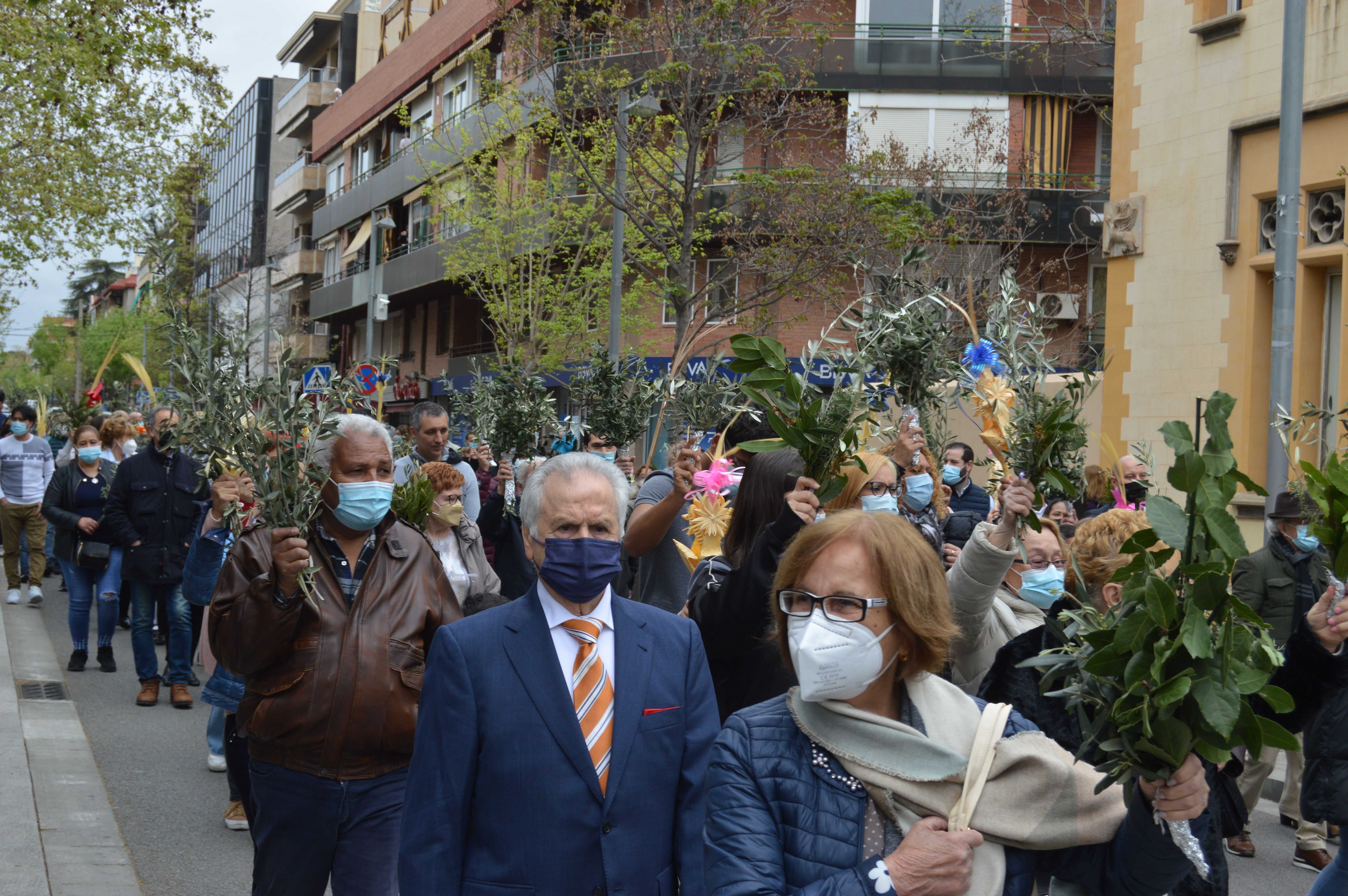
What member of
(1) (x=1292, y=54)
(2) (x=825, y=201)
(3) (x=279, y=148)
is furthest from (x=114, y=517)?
(3) (x=279, y=148)

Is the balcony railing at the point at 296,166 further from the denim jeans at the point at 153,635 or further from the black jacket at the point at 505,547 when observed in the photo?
the black jacket at the point at 505,547

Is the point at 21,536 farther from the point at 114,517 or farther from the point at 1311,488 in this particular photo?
the point at 1311,488

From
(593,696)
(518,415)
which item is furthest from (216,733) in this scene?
(593,696)

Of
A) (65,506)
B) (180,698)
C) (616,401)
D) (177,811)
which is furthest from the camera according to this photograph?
(65,506)

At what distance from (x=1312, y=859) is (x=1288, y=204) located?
5.74 meters

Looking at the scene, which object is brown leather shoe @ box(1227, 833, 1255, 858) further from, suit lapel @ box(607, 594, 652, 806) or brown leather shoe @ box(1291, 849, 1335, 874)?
suit lapel @ box(607, 594, 652, 806)

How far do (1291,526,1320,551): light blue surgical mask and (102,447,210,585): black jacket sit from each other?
7285mm

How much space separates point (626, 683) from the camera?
11.0ft

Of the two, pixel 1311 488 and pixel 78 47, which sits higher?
pixel 78 47

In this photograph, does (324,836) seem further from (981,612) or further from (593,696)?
(981,612)

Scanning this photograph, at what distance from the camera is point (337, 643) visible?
418 cm

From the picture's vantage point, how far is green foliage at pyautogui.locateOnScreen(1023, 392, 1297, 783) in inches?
84.4

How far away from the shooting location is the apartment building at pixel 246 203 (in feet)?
202

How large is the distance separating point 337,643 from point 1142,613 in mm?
2699
